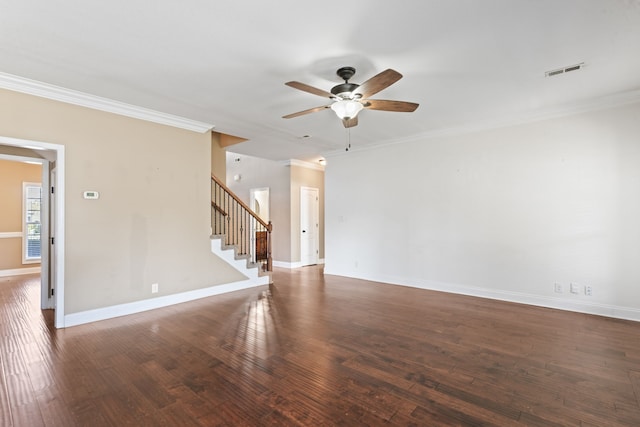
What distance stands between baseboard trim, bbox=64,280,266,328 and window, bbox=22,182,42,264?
497 cm

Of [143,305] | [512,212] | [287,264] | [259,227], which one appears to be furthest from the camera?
[259,227]

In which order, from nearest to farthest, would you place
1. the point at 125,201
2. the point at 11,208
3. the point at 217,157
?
the point at 125,201 → the point at 217,157 → the point at 11,208

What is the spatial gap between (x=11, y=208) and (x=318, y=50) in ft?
26.9

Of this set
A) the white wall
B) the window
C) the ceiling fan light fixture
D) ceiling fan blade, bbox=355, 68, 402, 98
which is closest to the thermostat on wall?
the ceiling fan light fixture

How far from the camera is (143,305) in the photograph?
4.23 meters

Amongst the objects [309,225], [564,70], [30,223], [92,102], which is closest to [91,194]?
[92,102]

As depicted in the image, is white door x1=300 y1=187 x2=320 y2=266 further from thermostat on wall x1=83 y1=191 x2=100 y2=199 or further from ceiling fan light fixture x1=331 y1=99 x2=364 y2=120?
ceiling fan light fixture x1=331 y1=99 x2=364 y2=120

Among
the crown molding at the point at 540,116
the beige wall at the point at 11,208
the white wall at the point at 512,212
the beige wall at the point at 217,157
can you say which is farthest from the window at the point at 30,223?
the crown molding at the point at 540,116

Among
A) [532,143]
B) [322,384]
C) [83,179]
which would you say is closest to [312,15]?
[322,384]

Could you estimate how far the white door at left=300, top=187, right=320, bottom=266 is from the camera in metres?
8.02

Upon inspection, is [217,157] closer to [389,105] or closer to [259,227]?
[259,227]

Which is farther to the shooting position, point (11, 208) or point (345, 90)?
point (11, 208)

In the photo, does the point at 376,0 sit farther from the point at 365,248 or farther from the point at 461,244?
the point at 365,248

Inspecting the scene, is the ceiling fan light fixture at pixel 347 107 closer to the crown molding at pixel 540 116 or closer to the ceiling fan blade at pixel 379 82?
the ceiling fan blade at pixel 379 82
